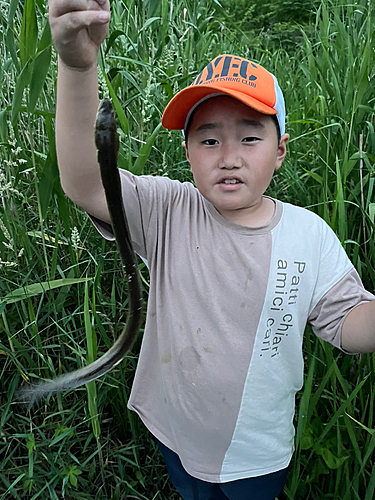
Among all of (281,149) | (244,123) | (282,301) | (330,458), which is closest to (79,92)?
(244,123)

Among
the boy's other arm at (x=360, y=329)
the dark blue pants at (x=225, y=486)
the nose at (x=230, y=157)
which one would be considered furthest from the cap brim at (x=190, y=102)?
the dark blue pants at (x=225, y=486)

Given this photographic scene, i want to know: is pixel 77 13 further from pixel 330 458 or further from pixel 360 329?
pixel 330 458

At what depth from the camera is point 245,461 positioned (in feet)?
4.20

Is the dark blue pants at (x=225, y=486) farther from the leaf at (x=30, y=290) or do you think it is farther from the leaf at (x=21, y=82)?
the leaf at (x=21, y=82)

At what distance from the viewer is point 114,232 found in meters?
0.86

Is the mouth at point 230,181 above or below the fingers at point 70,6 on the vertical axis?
below

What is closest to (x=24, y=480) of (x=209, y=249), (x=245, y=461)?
(x=245, y=461)

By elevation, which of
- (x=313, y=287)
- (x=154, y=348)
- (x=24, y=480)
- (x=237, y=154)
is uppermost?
(x=237, y=154)

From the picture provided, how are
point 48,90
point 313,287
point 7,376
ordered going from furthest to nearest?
point 48,90
point 7,376
point 313,287

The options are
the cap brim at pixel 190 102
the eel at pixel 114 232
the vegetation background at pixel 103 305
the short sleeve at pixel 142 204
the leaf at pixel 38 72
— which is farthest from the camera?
the vegetation background at pixel 103 305

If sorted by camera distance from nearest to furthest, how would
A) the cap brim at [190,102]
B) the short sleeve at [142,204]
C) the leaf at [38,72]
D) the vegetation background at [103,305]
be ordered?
the cap brim at [190,102] → the short sleeve at [142,204] → the leaf at [38,72] → the vegetation background at [103,305]

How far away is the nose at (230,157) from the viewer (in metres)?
1.11

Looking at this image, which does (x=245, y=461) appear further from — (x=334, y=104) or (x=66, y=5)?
(x=334, y=104)

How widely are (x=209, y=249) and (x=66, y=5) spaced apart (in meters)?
0.71
